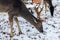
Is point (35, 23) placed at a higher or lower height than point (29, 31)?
higher

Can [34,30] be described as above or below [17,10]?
below

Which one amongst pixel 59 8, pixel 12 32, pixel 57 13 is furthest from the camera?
pixel 59 8

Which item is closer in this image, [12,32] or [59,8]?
[12,32]

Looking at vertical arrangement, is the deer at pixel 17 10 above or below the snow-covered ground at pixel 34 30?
above

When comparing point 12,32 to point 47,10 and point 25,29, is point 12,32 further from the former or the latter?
point 47,10

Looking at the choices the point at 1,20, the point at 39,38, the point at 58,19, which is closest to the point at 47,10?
the point at 58,19

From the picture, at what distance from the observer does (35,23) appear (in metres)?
5.00

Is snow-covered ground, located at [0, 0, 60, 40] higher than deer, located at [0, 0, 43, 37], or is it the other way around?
deer, located at [0, 0, 43, 37]

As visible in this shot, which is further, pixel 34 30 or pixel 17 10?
pixel 34 30

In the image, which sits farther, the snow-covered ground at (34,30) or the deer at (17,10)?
the snow-covered ground at (34,30)

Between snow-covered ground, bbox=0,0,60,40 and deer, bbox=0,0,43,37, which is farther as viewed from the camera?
snow-covered ground, bbox=0,0,60,40

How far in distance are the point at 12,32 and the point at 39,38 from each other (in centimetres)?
78

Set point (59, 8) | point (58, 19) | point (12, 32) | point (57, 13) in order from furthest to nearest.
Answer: point (59, 8)
point (57, 13)
point (58, 19)
point (12, 32)

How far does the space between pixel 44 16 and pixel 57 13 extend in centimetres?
65
